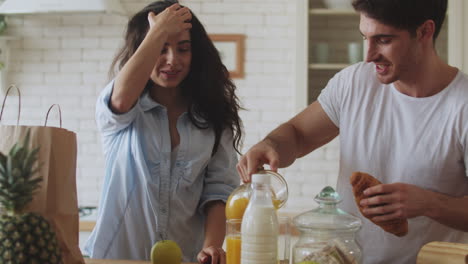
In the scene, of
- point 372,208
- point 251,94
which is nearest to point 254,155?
point 372,208

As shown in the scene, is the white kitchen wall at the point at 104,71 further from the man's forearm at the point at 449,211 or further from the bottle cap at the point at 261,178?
the bottle cap at the point at 261,178

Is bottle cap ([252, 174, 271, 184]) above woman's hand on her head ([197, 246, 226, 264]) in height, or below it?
above

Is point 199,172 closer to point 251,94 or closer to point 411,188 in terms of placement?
point 411,188

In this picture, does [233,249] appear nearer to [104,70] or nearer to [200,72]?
[200,72]

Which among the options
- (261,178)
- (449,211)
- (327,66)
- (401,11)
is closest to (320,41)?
(327,66)

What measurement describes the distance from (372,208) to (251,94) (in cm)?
248

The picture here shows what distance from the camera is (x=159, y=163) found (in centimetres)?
198

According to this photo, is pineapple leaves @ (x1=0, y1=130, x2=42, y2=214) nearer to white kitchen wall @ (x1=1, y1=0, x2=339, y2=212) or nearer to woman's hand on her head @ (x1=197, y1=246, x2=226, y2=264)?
woman's hand on her head @ (x1=197, y1=246, x2=226, y2=264)

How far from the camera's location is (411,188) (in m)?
1.60

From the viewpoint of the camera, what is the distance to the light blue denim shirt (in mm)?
1970

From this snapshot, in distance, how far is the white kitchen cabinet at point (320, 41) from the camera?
370 centimetres

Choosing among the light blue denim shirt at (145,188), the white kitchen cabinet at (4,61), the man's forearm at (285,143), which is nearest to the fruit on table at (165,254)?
the light blue denim shirt at (145,188)

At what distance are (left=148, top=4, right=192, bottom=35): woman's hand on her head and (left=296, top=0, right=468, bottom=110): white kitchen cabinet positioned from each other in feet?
5.74

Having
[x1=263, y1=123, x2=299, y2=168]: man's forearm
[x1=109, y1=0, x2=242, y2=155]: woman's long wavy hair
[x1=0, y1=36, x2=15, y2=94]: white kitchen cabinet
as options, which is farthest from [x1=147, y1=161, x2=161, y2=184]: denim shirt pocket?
[x1=0, y1=36, x2=15, y2=94]: white kitchen cabinet
